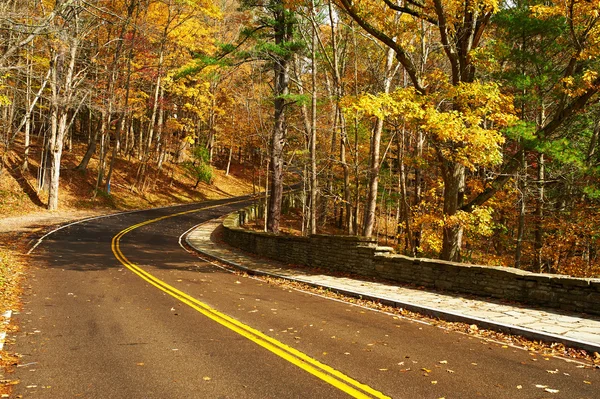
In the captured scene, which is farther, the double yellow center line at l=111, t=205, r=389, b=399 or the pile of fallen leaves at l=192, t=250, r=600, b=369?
the pile of fallen leaves at l=192, t=250, r=600, b=369

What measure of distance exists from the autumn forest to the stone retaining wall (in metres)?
1.84

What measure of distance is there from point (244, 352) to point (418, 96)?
27.1 ft

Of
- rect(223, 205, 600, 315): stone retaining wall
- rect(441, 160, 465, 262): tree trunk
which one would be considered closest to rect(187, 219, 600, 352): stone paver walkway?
rect(223, 205, 600, 315): stone retaining wall

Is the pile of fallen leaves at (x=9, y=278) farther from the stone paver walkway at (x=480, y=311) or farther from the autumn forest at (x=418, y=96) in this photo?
the stone paver walkway at (x=480, y=311)

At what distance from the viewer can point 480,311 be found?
8.16 metres

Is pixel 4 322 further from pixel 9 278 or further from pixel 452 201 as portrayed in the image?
pixel 452 201

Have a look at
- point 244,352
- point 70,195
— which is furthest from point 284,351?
point 70,195

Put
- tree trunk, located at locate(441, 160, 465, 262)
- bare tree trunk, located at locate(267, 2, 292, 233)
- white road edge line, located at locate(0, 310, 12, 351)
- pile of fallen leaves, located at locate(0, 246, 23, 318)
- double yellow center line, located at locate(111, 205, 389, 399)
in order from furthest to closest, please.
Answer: bare tree trunk, located at locate(267, 2, 292, 233) → tree trunk, located at locate(441, 160, 465, 262) → pile of fallen leaves, located at locate(0, 246, 23, 318) → white road edge line, located at locate(0, 310, 12, 351) → double yellow center line, located at locate(111, 205, 389, 399)

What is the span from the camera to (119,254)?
15672mm

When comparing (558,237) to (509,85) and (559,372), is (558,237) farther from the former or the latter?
(559,372)

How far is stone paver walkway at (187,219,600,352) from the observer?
6.66 m

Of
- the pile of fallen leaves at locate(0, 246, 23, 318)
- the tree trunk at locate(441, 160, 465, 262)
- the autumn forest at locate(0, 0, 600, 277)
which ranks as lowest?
the pile of fallen leaves at locate(0, 246, 23, 318)

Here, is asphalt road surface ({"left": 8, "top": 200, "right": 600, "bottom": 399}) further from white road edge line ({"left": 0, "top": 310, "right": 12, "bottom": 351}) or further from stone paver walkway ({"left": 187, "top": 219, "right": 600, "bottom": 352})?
stone paver walkway ({"left": 187, "top": 219, "right": 600, "bottom": 352})

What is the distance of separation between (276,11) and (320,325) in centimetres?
1659
